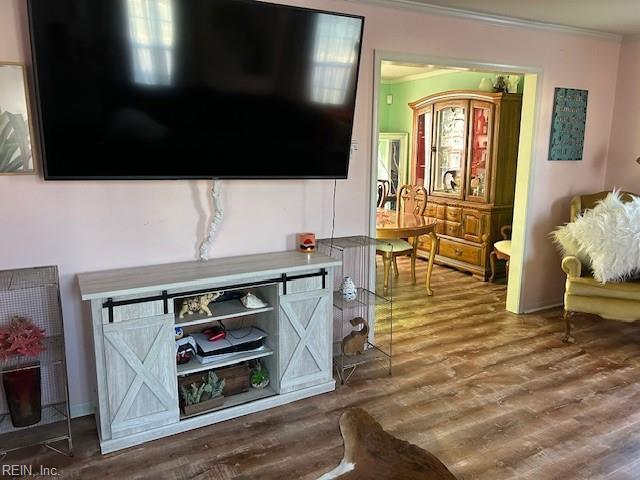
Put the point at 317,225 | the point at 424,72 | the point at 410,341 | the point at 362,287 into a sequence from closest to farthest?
the point at 317,225, the point at 362,287, the point at 410,341, the point at 424,72

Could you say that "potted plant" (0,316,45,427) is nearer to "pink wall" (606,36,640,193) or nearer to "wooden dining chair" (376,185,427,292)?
"wooden dining chair" (376,185,427,292)

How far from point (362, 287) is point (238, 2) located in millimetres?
1972

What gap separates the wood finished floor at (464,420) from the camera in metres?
2.34

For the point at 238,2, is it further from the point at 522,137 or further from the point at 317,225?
the point at 522,137

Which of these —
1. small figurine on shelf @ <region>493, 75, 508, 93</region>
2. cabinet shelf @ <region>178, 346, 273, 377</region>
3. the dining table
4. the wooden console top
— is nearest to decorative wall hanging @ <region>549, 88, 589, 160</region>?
small figurine on shelf @ <region>493, 75, 508, 93</region>

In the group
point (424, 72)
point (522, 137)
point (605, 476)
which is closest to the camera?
point (605, 476)

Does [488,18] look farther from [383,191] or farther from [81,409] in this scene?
[81,409]

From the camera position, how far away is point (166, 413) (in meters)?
2.55

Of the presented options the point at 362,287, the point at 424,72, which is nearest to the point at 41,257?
the point at 362,287

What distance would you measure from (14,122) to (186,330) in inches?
55.0

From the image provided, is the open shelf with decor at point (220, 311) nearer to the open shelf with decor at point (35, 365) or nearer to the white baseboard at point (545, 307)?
the open shelf with decor at point (35, 365)

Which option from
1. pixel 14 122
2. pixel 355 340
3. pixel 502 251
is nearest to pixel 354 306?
pixel 355 340

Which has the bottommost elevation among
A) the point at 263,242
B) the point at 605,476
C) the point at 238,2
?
the point at 605,476

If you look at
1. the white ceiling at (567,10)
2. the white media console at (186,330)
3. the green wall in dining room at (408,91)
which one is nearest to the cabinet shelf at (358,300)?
the white media console at (186,330)
